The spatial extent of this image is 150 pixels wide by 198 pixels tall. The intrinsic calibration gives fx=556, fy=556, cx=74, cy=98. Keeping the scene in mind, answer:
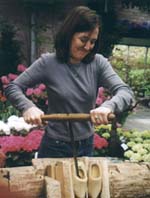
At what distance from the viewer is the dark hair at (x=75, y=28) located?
2699 mm

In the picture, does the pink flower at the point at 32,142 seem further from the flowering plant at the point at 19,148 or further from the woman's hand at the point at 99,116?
the woman's hand at the point at 99,116

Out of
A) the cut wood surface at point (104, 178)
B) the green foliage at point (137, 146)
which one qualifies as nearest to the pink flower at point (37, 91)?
the green foliage at point (137, 146)

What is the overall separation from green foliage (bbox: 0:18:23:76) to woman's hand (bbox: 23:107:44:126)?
904 centimetres

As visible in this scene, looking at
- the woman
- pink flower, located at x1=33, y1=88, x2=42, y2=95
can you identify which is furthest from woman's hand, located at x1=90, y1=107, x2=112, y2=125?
pink flower, located at x1=33, y1=88, x2=42, y2=95

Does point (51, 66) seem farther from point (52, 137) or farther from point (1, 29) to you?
point (1, 29)

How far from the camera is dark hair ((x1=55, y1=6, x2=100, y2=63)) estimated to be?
106 inches

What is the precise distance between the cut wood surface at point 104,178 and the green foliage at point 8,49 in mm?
Result: 9050

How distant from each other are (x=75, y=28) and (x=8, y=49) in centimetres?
914

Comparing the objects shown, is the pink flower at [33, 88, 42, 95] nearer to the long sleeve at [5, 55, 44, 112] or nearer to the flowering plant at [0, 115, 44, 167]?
the flowering plant at [0, 115, 44, 167]

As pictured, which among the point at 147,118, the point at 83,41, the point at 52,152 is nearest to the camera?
the point at 83,41

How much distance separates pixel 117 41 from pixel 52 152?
9.91m

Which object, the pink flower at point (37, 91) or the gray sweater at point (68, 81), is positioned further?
the pink flower at point (37, 91)

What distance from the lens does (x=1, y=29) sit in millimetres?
11922

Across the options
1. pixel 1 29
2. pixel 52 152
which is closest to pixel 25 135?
pixel 52 152
